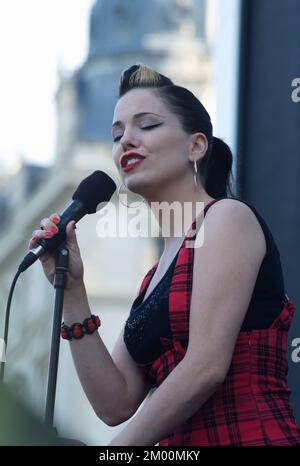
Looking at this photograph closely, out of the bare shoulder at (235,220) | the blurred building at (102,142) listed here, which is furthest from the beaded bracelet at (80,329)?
the blurred building at (102,142)

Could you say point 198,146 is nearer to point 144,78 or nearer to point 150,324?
point 144,78

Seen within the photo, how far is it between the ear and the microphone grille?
0.22m

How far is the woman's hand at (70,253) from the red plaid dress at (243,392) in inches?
10.8

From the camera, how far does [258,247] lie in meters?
2.54

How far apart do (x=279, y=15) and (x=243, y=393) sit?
1.87 m

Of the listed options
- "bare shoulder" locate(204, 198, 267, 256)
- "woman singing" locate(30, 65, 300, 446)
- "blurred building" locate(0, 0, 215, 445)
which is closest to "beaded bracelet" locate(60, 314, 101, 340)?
"woman singing" locate(30, 65, 300, 446)

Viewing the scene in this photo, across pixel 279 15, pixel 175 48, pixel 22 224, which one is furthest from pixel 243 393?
pixel 175 48

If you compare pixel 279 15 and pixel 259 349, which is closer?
pixel 259 349

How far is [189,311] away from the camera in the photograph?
2477mm

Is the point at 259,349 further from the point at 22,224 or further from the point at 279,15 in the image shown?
the point at 22,224

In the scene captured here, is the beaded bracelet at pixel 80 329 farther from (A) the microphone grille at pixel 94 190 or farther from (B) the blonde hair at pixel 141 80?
(B) the blonde hair at pixel 141 80

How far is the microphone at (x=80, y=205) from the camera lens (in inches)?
103

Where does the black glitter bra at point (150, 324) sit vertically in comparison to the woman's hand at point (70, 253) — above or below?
below

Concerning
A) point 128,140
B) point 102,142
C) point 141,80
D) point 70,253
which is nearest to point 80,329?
point 70,253
